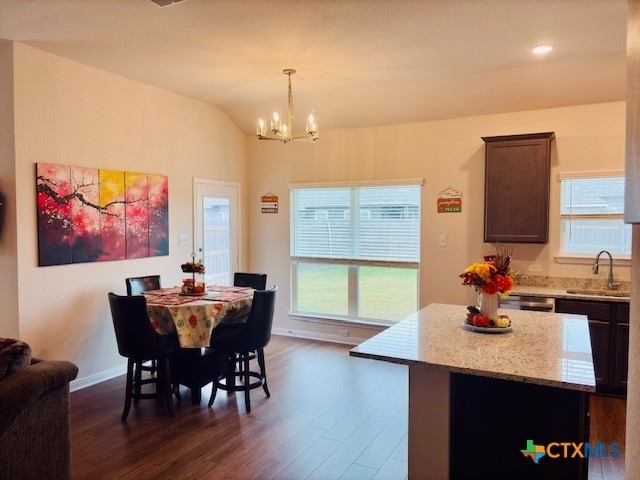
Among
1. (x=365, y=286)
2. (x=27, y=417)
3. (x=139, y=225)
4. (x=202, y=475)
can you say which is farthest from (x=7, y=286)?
(x=365, y=286)

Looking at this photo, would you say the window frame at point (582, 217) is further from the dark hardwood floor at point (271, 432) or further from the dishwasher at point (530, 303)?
the dark hardwood floor at point (271, 432)

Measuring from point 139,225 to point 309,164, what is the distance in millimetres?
2314

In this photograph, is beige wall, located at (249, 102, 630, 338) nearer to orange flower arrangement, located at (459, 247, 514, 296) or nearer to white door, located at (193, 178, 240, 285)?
white door, located at (193, 178, 240, 285)

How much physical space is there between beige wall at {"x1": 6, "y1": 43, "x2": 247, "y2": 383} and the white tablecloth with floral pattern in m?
0.88

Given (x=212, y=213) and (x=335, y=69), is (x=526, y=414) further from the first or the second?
(x=212, y=213)

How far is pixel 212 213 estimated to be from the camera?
5.81 meters

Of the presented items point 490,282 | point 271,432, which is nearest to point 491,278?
point 490,282

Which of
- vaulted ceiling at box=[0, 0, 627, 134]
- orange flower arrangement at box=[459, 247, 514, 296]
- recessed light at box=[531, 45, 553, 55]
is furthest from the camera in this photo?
recessed light at box=[531, 45, 553, 55]

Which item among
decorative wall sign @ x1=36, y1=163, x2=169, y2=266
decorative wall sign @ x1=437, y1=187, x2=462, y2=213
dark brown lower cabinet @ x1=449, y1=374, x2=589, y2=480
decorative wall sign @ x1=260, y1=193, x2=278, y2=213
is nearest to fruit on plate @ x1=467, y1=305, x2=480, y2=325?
dark brown lower cabinet @ x1=449, y1=374, x2=589, y2=480

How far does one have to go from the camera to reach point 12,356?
230 centimetres

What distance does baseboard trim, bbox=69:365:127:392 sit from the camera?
421 centimetres

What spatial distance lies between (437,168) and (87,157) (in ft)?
12.0

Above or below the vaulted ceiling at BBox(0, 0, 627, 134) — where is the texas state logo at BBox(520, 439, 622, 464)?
below

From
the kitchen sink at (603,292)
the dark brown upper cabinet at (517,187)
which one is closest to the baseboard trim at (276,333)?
the dark brown upper cabinet at (517,187)
